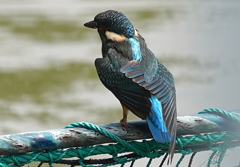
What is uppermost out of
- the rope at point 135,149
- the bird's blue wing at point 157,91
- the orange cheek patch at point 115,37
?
the orange cheek patch at point 115,37

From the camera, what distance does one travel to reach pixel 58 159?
185 centimetres

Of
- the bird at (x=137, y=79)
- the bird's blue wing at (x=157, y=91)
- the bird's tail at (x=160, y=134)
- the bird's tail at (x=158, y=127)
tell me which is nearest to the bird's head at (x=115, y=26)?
the bird at (x=137, y=79)

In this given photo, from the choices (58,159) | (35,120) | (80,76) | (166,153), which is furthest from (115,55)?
(80,76)

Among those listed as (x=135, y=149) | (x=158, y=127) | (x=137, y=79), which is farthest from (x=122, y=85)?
(x=135, y=149)

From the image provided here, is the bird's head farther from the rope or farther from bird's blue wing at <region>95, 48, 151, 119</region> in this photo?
the rope

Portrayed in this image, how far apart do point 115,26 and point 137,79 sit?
0.42 metres

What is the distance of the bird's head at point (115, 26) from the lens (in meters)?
2.57

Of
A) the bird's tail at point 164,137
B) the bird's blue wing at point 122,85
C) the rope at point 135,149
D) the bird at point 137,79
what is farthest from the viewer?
the bird's blue wing at point 122,85

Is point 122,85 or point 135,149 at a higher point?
point 122,85

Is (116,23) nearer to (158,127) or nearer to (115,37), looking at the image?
(115,37)

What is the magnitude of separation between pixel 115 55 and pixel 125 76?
17 cm

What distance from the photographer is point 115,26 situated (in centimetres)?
259

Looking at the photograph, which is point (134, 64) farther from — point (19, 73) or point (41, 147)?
point (19, 73)

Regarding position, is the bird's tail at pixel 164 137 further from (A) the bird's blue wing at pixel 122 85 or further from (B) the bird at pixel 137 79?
(A) the bird's blue wing at pixel 122 85
